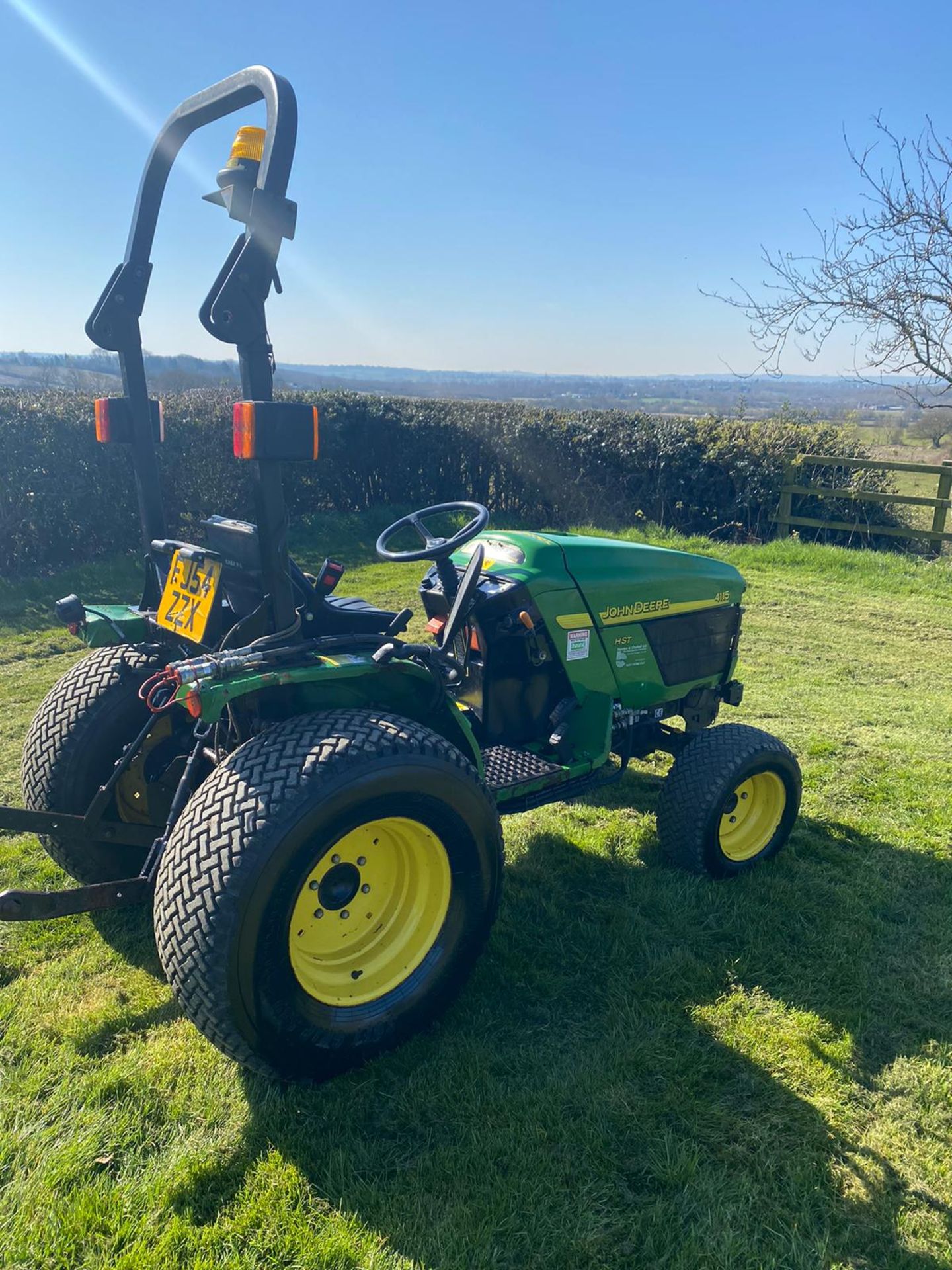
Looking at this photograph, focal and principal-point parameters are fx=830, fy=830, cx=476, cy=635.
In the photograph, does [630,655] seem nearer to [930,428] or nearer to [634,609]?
[634,609]

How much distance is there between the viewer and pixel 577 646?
3.43m

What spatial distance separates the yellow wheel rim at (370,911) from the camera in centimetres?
230

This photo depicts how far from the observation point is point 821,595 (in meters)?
8.73

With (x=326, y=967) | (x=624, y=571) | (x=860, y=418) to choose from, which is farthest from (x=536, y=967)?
(x=860, y=418)

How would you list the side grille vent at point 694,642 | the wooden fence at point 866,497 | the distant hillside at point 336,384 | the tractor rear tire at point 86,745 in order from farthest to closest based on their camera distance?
1. the wooden fence at point 866,497
2. the distant hillside at point 336,384
3. the side grille vent at point 694,642
4. the tractor rear tire at point 86,745

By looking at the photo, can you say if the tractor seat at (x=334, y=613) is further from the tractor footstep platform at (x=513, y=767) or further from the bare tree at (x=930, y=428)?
the bare tree at (x=930, y=428)

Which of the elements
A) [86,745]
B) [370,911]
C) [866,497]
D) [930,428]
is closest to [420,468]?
[866,497]

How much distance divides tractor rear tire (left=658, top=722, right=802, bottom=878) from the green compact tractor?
0.01 m

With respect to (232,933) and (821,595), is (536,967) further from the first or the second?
(821,595)

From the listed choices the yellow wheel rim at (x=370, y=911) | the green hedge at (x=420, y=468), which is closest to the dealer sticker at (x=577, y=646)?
the yellow wheel rim at (x=370, y=911)

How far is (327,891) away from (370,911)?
21cm

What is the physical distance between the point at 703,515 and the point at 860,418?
2.64 metres

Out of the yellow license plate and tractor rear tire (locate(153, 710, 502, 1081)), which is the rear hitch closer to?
tractor rear tire (locate(153, 710, 502, 1081))

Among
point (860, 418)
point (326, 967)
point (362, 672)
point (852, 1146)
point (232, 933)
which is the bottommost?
point (852, 1146)
